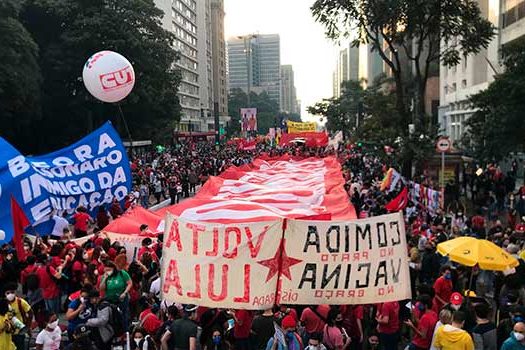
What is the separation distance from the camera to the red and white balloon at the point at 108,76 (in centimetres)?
1805

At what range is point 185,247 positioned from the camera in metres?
7.56

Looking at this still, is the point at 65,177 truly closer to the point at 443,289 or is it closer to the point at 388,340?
the point at 388,340

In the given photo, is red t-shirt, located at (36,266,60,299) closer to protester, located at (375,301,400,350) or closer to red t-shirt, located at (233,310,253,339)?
red t-shirt, located at (233,310,253,339)

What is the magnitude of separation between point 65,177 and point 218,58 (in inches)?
5186

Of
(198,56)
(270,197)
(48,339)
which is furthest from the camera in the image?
(198,56)

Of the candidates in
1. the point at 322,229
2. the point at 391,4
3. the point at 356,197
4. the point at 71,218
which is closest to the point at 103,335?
the point at 322,229

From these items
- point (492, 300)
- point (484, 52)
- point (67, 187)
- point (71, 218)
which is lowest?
point (492, 300)

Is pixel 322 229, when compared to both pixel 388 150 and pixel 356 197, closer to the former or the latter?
pixel 356 197

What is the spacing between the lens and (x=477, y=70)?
43719 millimetres

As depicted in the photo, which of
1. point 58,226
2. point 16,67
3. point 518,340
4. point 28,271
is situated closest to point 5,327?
point 28,271

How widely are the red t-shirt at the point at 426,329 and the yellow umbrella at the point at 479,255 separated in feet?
4.36

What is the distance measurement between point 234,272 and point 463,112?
40.4 metres

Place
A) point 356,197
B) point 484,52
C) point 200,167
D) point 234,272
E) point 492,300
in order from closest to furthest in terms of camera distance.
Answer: point 234,272, point 492,300, point 356,197, point 200,167, point 484,52

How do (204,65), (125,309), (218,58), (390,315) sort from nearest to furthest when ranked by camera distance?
1. (390,315)
2. (125,309)
3. (204,65)
4. (218,58)
